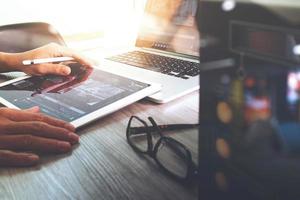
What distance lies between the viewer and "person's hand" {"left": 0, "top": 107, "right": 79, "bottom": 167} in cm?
58

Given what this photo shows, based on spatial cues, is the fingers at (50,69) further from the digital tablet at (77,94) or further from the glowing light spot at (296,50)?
the glowing light spot at (296,50)

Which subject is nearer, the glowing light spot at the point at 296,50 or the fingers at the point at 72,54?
the glowing light spot at the point at 296,50

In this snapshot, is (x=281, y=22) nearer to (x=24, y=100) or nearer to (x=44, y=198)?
(x=44, y=198)

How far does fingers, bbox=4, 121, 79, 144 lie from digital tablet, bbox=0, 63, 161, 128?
Answer: 4cm

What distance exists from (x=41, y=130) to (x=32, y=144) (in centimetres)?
3

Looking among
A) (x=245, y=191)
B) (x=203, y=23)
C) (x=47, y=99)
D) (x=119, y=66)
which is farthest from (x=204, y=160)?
(x=119, y=66)

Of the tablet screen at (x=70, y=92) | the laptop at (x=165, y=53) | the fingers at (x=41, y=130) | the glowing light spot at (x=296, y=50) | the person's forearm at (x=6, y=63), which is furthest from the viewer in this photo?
the person's forearm at (x=6, y=63)

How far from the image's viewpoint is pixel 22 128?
631 mm

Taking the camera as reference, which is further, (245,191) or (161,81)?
(161,81)

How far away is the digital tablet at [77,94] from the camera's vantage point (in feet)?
2.35

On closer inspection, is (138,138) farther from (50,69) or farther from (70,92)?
(50,69)

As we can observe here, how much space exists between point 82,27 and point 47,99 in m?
A: 0.94

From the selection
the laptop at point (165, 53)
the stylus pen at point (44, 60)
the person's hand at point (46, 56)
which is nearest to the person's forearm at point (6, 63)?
the person's hand at point (46, 56)

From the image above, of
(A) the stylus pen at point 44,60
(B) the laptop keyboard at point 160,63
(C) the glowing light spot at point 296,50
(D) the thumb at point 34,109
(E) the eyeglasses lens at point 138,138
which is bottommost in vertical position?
(E) the eyeglasses lens at point 138,138
